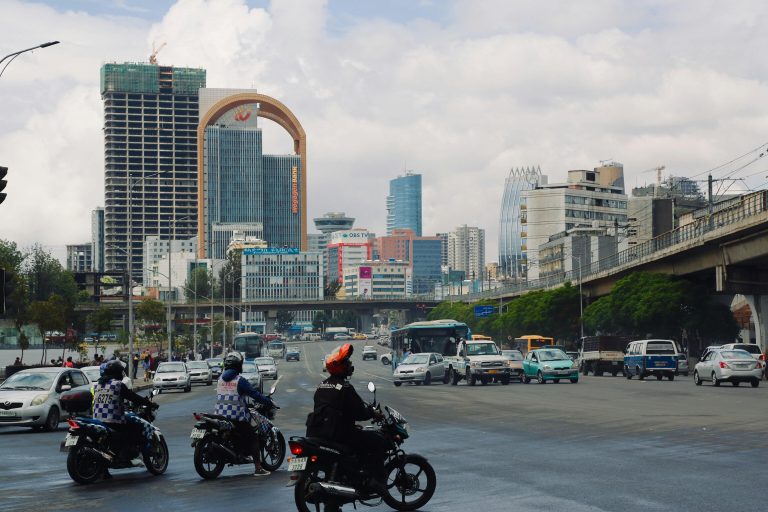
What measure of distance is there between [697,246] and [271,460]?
182 feet

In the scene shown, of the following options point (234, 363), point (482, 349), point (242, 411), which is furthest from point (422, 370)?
point (242, 411)

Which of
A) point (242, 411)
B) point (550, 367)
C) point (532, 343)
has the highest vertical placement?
point (242, 411)

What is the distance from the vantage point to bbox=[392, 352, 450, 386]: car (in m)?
53.1

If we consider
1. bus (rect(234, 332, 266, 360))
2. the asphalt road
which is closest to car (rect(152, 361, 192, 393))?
the asphalt road

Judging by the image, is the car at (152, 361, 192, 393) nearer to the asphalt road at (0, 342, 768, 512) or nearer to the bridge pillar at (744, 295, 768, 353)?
the asphalt road at (0, 342, 768, 512)

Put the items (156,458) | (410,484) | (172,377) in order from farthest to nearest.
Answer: (172,377), (156,458), (410,484)

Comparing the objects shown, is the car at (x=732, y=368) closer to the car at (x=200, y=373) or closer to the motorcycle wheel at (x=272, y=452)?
the car at (x=200, y=373)

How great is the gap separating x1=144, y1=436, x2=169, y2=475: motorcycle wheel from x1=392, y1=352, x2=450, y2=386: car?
1451 inches

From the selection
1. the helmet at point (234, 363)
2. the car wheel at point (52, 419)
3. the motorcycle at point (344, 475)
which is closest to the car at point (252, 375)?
the car wheel at point (52, 419)

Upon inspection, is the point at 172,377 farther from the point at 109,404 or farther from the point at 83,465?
the point at 83,465

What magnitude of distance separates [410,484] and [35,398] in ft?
57.9

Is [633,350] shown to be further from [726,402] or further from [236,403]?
[236,403]

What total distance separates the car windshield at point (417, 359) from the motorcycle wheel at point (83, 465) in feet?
128

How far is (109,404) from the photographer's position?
15844mm
